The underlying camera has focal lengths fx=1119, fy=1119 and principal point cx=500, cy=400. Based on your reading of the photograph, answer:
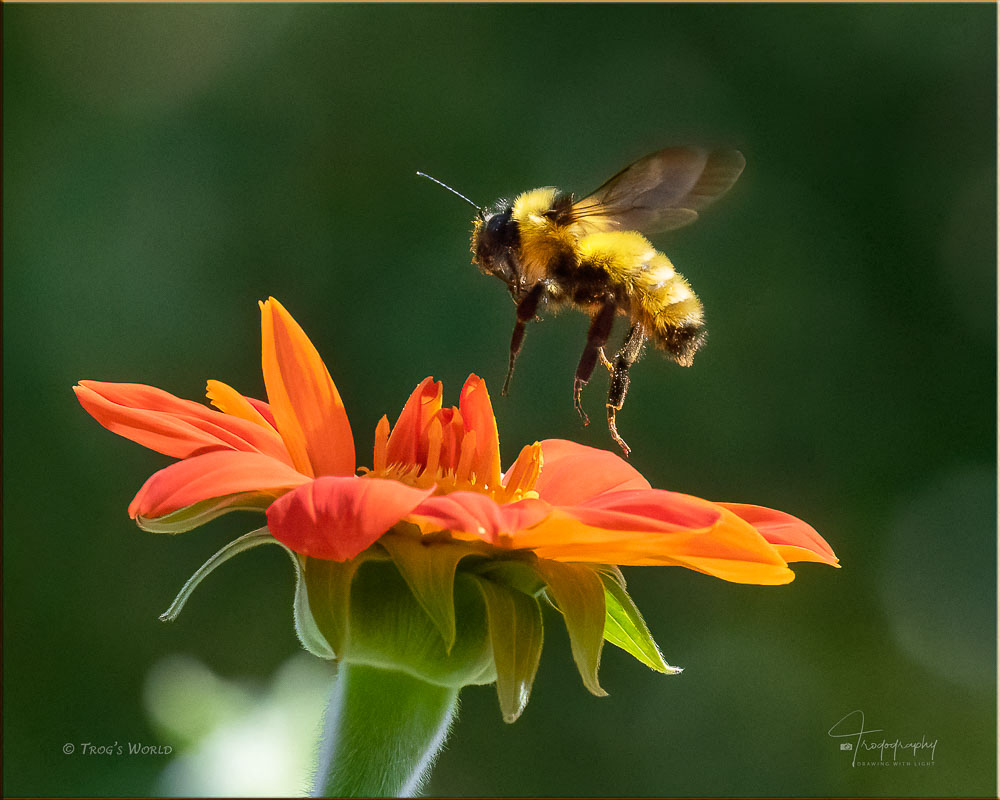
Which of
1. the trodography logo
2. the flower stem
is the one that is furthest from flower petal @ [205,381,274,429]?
the trodography logo

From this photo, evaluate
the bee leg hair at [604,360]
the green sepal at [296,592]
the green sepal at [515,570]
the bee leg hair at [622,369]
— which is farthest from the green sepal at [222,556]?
the bee leg hair at [604,360]

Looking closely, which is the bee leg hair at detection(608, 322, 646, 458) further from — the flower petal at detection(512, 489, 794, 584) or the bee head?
the flower petal at detection(512, 489, 794, 584)

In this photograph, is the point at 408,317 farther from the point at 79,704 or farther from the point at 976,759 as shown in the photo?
the point at 976,759

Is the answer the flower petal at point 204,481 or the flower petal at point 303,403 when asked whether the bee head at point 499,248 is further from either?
the flower petal at point 204,481

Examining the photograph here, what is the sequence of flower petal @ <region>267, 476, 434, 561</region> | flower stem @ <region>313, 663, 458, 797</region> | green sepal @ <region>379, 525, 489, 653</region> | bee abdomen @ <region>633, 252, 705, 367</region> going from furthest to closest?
bee abdomen @ <region>633, 252, 705, 367</region> < flower stem @ <region>313, 663, 458, 797</region> < green sepal @ <region>379, 525, 489, 653</region> < flower petal @ <region>267, 476, 434, 561</region>

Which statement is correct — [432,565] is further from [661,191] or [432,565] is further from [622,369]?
[661,191]

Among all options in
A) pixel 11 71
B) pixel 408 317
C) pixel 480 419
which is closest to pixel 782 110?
pixel 408 317

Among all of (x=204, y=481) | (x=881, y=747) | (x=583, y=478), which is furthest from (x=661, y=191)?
(x=881, y=747)
